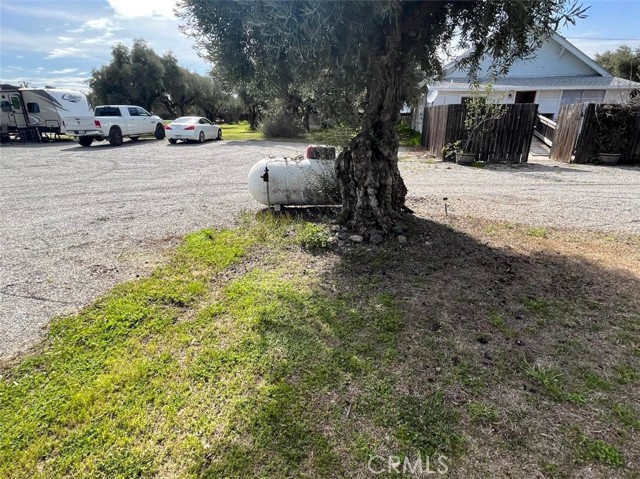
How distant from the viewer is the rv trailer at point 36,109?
18.2 meters

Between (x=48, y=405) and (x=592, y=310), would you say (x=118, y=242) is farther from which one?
(x=592, y=310)

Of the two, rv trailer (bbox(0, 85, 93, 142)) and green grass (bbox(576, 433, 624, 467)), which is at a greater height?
rv trailer (bbox(0, 85, 93, 142))

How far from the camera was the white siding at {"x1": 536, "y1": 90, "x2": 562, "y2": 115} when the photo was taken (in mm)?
18297

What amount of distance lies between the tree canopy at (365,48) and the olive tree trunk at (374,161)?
1 centimetres

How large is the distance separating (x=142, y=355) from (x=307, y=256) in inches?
82.9

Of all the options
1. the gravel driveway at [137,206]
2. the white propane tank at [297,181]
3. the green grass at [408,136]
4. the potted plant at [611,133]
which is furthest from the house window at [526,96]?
the white propane tank at [297,181]

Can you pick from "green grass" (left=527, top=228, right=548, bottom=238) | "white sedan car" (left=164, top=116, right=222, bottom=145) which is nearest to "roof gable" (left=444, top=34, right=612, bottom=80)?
"white sedan car" (left=164, top=116, right=222, bottom=145)

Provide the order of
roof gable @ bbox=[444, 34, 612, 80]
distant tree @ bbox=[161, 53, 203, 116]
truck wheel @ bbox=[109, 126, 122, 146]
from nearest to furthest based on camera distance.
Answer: truck wheel @ bbox=[109, 126, 122, 146] < roof gable @ bbox=[444, 34, 612, 80] < distant tree @ bbox=[161, 53, 203, 116]

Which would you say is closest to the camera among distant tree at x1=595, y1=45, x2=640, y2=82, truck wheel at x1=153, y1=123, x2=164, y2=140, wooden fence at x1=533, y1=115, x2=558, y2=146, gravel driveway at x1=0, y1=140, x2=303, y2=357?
gravel driveway at x1=0, y1=140, x2=303, y2=357

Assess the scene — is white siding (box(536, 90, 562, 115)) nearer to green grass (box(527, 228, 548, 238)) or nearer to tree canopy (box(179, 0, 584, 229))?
green grass (box(527, 228, 548, 238))

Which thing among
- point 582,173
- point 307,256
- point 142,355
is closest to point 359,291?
point 307,256

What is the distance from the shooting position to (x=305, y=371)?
2.36 metres

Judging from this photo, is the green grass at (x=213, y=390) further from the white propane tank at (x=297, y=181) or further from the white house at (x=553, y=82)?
the white house at (x=553, y=82)

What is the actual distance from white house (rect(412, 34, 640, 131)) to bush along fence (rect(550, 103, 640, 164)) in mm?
7129
